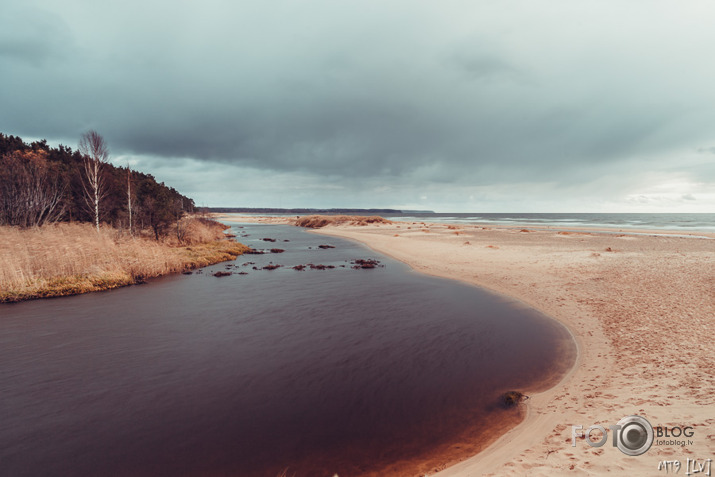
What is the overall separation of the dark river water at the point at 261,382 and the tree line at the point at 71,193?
70.4 feet

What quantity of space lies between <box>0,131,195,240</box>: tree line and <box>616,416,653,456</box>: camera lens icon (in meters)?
38.0

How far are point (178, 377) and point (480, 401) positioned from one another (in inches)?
354

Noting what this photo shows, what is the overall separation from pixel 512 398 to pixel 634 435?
2.52 m

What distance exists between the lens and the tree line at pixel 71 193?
2969 cm

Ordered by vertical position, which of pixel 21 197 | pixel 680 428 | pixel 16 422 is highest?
pixel 21 197

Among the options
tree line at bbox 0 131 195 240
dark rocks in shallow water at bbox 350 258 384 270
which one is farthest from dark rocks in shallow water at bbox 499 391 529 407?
tree line at bbox 0 131 195 240

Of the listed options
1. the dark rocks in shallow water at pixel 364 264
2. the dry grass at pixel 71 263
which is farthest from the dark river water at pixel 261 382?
the dark rocks in shallow water at pixel 364 264

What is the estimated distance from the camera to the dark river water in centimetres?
598

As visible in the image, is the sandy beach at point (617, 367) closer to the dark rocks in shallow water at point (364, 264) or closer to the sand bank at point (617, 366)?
the sand bank at point (617, 366)

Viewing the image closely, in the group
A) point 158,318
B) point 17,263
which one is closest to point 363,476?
point 158,318

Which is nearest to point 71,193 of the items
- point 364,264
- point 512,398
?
point 364,264

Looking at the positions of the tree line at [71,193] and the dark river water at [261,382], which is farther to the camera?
the tree line at [71,193]

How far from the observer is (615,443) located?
17.1ft

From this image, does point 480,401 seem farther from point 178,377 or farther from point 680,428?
point 178,377
